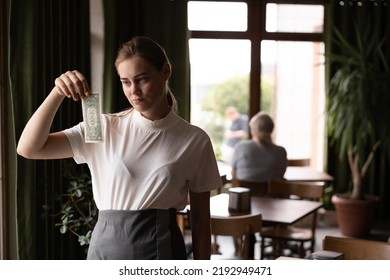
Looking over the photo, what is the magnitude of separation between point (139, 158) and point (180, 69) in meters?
1.87

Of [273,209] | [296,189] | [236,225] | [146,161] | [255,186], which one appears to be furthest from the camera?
[255,186]

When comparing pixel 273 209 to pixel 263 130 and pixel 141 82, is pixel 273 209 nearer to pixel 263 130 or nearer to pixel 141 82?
pixel 263 130

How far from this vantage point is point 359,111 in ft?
16.6

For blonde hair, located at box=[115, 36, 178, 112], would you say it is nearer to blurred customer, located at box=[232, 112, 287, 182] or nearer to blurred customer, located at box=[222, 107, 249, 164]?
blurred customer, located at box=[232, 112, 287, 182]

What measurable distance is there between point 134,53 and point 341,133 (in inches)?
166

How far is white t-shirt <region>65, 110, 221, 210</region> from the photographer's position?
1525mm

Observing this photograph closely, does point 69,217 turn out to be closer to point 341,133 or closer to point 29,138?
point 29,138

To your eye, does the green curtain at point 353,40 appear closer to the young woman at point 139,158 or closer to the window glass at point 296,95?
the window glass at point 296,95

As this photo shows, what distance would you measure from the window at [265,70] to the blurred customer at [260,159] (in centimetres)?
102

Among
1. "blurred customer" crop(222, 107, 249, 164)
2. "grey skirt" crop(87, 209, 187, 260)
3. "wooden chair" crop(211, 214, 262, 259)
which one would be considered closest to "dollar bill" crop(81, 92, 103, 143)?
"grey skirt" crop(87, 209, 187, 260)

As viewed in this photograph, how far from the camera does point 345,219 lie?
16.9 feet

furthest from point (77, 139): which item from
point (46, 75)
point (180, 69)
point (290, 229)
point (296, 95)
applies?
point (296, 95)

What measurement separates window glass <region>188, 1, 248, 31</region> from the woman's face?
3.60m

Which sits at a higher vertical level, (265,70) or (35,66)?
(265,70)
